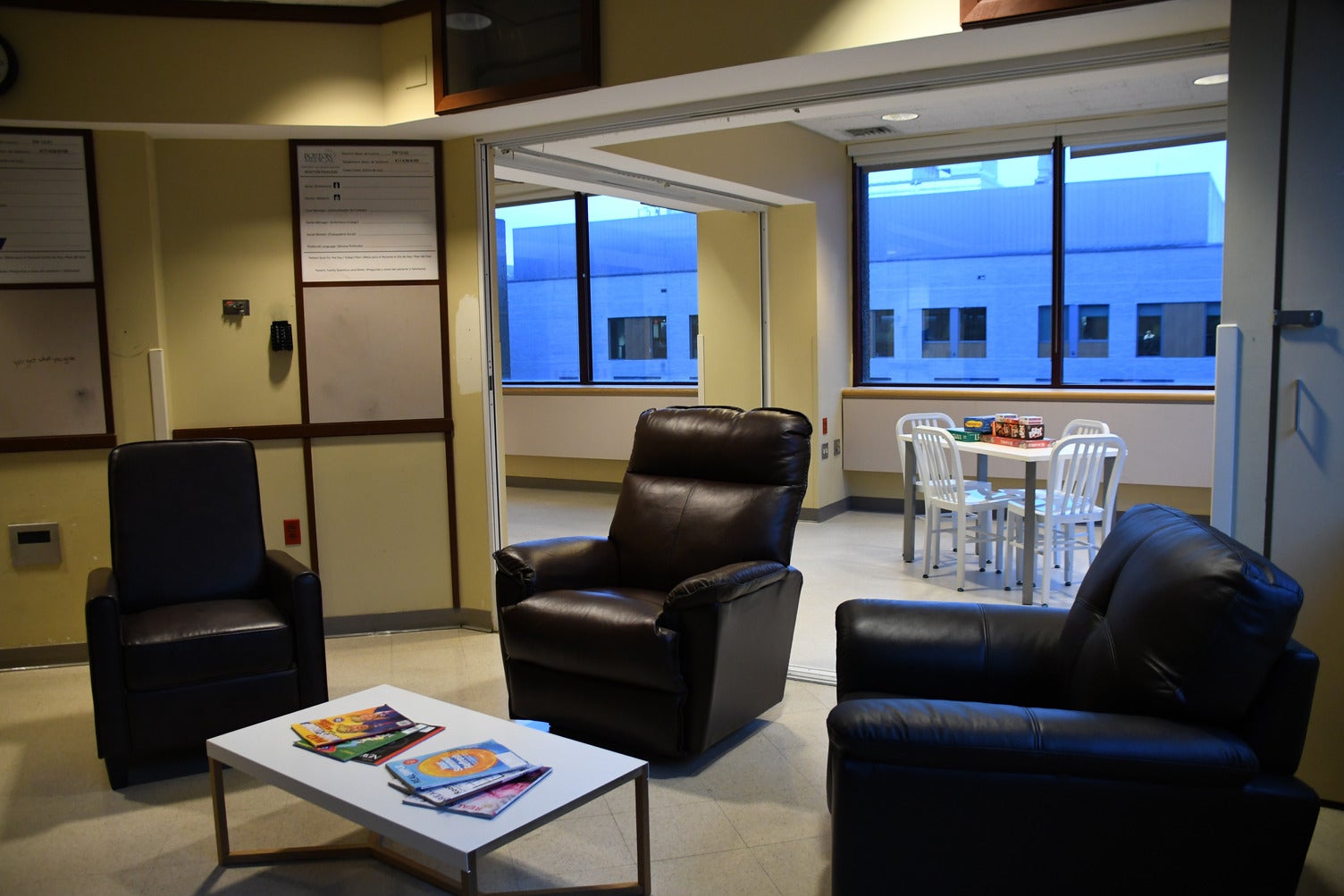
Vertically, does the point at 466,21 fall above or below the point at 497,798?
above

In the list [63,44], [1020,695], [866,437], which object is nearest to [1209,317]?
[866,437]

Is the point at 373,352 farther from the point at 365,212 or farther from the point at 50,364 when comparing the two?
the point at 50,364

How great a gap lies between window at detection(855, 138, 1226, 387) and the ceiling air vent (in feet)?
1.35

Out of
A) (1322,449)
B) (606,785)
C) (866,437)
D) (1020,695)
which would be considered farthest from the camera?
(866,437)

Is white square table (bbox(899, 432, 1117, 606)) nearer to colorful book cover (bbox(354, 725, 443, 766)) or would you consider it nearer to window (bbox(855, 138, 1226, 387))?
window (bbox(855, 138, 1226, 387))

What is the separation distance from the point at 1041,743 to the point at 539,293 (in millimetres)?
7632

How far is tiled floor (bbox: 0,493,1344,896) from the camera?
2.54 m

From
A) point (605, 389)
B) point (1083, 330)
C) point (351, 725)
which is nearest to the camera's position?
point (351, 725)

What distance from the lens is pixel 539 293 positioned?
9047 mm

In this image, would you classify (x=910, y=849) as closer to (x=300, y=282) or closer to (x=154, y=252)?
(x=300, y=282)

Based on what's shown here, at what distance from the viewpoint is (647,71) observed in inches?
143

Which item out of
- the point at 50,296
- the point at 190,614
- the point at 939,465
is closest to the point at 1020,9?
the point at 939,465

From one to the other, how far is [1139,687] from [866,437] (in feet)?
17.5

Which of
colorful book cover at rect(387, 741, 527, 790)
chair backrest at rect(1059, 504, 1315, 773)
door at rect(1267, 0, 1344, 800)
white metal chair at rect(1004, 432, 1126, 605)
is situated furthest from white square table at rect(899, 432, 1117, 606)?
colorful book cover at rect(387, 741, 527, 790)
